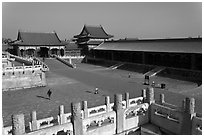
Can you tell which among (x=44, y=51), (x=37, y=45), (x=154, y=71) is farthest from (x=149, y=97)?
(x=44, y=51)

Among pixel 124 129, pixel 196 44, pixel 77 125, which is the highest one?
pixel 196 44

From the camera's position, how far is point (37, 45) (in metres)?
51.4

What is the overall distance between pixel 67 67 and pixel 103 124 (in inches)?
1163

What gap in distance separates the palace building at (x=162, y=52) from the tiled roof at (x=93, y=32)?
40.7 ft

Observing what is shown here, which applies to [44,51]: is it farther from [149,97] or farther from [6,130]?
[6,130]

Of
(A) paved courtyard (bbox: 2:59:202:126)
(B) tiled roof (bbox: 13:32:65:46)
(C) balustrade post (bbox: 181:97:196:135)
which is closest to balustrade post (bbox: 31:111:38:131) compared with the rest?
(A) paved courtyard (bbox: 2:59:202:126)

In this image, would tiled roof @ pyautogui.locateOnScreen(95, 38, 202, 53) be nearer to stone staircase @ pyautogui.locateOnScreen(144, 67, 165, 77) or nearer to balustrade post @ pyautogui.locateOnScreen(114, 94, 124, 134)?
stone staircase @ pyautogui.locateOnScreen(144, 67, 165, 77)

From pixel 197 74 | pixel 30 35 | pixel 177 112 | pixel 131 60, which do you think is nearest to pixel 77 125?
pixel 177 112

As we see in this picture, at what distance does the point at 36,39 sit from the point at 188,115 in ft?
160

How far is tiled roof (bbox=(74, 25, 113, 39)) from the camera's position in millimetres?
56594

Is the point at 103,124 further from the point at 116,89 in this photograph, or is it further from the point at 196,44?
the point at 196,44

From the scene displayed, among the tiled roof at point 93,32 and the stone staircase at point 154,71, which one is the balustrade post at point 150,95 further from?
the tiled roof at point 93,32

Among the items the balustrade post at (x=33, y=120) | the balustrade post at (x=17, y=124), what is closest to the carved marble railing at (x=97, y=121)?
the balustrade post at (x=33, y=120)

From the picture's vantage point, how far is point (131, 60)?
3838 centimetres
